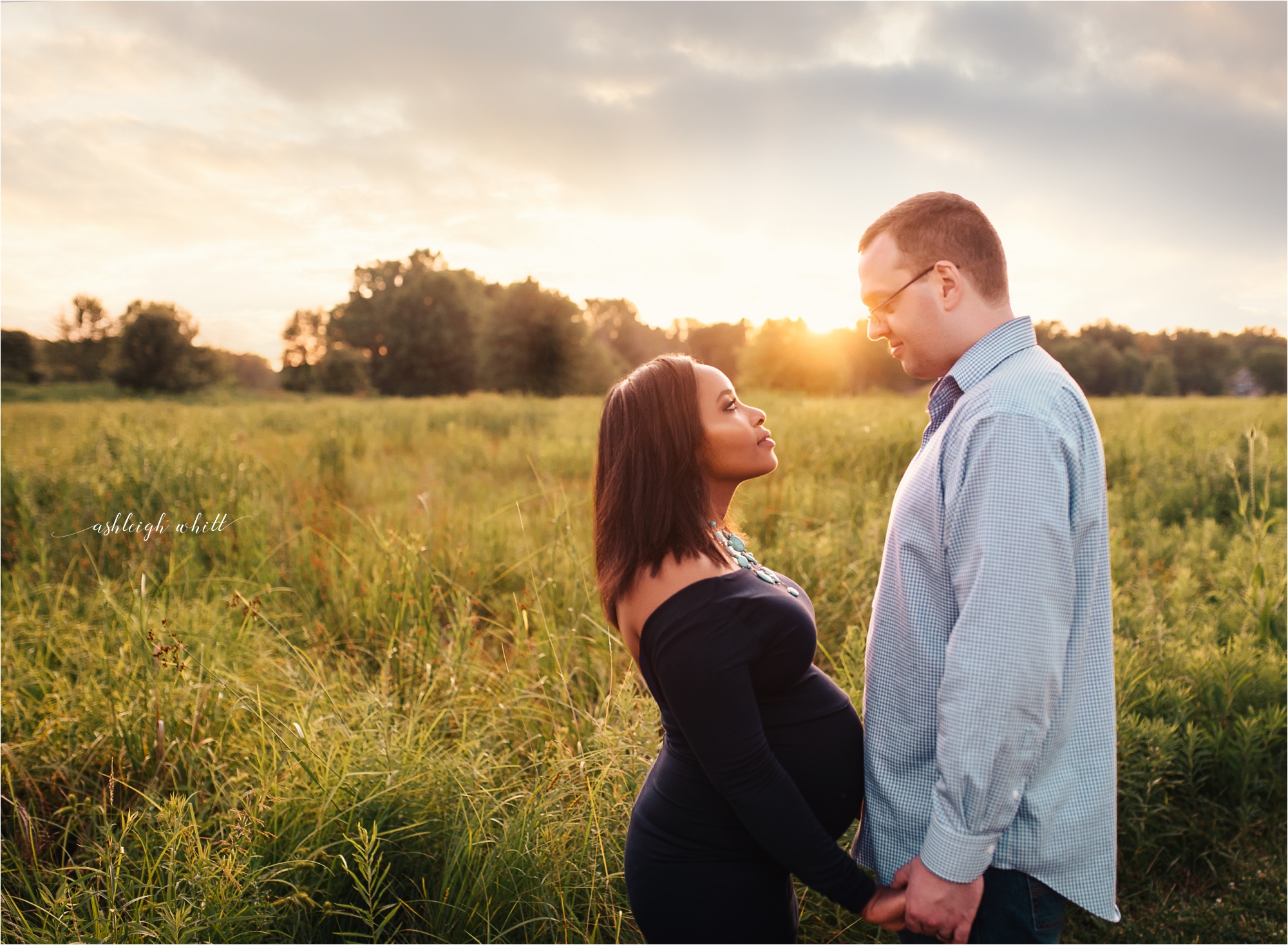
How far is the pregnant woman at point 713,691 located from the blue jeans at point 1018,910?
178mm

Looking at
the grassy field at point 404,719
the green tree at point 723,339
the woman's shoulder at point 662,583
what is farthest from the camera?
the green tree at point 723,339

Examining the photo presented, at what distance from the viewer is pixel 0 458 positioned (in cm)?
604

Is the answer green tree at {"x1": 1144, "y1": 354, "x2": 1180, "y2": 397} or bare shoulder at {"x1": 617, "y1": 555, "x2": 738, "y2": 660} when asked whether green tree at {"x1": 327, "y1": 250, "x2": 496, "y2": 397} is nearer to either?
green tree at {"x1": 1144, "y1": 354, "x2": 1180, "y2": 397}

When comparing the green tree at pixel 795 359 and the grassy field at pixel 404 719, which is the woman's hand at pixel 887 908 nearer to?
the grassy field at pixel 404 719

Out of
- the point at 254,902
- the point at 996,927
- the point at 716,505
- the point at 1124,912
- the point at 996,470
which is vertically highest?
the point at 996,470

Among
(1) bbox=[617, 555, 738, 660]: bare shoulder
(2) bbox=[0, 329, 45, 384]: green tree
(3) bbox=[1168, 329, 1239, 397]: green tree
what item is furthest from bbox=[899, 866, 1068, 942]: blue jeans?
(3) bbox=[1168, 329, 1239, 397]: green tree

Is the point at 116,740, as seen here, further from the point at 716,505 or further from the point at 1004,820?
the point at 1004,820

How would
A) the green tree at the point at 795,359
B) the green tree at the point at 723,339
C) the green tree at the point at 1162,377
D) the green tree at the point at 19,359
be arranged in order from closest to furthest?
1. the green tree at the point at 19,359
2. the green tree at the point at 1162,377
3. the green tree at the point at 795,359
4. the green tree at the point at 723,339

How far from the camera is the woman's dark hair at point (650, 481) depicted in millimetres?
1526

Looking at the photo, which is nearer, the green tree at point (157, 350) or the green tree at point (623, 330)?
the green tree at point (157, 350)

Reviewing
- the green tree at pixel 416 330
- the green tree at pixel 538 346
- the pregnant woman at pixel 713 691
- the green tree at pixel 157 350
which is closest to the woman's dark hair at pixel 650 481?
the pregnant woman at pixel 713 691

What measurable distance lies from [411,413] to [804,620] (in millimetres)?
15827

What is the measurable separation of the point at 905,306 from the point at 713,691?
930 mm

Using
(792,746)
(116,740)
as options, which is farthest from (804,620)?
(116,740)
